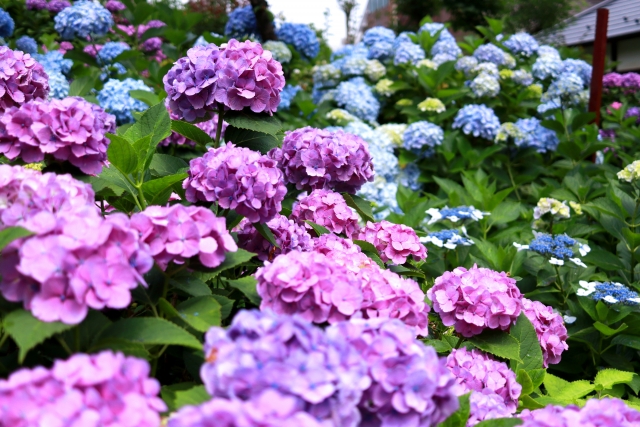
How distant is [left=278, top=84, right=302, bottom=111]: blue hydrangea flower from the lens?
14.5ft

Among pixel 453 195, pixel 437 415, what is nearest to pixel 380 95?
pixel 453 195

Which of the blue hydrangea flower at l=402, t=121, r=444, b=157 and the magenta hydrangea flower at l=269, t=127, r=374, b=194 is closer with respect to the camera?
the magenta hydrangea flower at l=269, t=127, r=374, b=194

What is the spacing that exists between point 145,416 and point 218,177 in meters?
0.69

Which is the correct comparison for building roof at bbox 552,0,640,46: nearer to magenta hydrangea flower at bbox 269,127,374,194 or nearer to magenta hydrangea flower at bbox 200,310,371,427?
magenta hydrangea flower at bbox 269,127,374,194

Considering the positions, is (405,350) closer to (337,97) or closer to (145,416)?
(145,416)

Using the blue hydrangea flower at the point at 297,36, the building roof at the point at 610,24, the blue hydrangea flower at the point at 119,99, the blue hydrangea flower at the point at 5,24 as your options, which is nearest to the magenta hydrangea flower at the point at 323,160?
the blue hydrangea flower at the point at 119,99

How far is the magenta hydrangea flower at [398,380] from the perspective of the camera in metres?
0.81

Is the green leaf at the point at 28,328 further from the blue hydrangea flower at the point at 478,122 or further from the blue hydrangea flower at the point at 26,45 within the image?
the blue hydrangea flower at the point at 478,122

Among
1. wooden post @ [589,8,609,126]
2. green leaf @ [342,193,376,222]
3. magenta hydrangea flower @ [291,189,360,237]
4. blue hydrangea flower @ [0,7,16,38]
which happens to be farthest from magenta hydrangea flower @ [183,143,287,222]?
wooden post @ [589,8,609,126]

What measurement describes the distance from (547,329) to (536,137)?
8.59ft

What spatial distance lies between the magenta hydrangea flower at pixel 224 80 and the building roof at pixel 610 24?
749 centimetres

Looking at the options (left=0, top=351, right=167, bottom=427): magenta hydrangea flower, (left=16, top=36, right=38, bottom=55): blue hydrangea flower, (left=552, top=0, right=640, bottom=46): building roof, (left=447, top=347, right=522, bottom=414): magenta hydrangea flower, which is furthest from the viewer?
(left=552, top=0, right=640, bottom=46): building roof

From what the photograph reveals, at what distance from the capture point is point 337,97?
4.60m

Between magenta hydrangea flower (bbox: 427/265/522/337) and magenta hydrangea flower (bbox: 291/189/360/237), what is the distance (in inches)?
14.2
